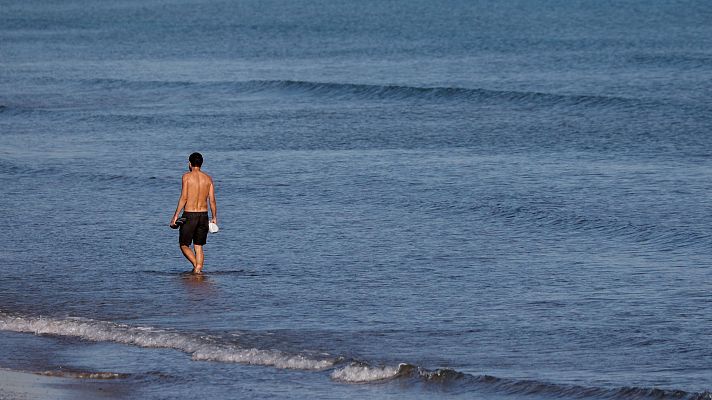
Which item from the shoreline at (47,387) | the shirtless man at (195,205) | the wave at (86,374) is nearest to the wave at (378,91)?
the shirtless man at (195,205)

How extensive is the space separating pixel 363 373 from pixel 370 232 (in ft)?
23.2

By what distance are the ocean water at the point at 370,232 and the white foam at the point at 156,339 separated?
4 cm

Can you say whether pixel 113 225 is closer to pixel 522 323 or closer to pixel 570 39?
pixel 522 323

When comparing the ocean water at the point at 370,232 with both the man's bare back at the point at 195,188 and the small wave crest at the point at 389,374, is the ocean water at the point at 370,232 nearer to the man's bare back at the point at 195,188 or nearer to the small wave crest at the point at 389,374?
the small wave crest at the point at 389,374

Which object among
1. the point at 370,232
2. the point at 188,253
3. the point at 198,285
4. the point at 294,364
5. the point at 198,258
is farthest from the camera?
the point at 370,232

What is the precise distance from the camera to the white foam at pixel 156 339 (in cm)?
1173

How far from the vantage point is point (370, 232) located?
18250 millimetres

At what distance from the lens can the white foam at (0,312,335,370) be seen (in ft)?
38.5

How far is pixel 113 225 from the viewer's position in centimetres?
1880

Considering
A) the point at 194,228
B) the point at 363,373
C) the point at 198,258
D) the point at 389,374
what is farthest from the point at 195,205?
the point at 389,374

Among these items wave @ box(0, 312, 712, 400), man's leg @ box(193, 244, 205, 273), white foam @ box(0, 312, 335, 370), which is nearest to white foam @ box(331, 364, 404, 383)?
wave @ box(0, 312, 712, 400)

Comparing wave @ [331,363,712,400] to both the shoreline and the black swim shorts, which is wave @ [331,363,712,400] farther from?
the black swim shorts

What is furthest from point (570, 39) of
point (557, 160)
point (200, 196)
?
point (200, 196)

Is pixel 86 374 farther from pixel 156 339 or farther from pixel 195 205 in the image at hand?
pixel 195 205
